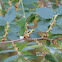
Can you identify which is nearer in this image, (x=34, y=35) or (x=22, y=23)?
(x=22, y=23)

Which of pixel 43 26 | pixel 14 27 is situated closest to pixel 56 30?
pixel 43 26

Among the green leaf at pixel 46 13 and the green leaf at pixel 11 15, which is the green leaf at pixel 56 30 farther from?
the green leaf at pixel 11 15

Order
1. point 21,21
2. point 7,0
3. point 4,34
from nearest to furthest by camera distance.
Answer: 1. point 21,21
2. point 4,34
3. point 7,0

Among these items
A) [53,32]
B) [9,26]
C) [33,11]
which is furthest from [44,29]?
[33,11]

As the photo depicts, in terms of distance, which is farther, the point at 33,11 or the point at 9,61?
the point at 33,11

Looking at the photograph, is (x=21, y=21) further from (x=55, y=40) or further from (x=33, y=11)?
(x=33, y=11)

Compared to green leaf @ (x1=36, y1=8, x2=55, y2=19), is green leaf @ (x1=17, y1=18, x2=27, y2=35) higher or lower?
lower

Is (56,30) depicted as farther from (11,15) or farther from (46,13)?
(11,15)

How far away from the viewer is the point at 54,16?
22.8 inches

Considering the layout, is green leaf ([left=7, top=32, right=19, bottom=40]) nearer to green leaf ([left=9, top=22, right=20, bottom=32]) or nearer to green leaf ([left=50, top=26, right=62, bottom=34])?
green leaf ([left=9, top=22, right=20, bottom=32])

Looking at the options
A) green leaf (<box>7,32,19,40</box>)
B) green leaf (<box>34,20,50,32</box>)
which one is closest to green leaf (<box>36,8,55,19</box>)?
green leaf (<box>34,20,50,32</box>)

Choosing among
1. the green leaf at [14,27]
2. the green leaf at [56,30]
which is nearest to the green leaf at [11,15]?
the green leaf at [14,27]

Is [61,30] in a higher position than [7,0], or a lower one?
lower

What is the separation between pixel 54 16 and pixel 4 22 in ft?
0.65
